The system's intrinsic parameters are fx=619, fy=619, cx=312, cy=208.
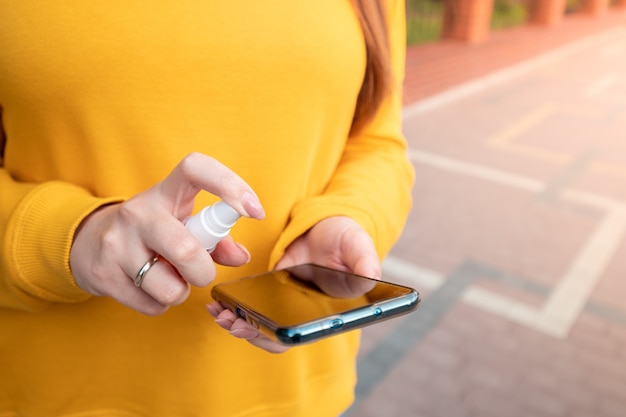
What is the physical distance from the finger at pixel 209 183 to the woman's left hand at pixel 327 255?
0.17m

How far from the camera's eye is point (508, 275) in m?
3.11

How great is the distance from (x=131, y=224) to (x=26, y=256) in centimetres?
17

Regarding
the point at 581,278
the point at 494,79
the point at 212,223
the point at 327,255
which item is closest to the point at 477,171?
the point at 581,278

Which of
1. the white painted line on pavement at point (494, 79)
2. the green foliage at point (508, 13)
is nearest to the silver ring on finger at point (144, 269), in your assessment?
the white painted line on pavement at point (494, 79)

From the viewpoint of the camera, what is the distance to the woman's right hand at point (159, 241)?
22.4 inches

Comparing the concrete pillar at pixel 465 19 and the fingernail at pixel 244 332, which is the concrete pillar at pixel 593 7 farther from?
the fingernail at pixel 244 332

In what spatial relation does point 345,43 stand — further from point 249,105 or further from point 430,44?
point 430,44

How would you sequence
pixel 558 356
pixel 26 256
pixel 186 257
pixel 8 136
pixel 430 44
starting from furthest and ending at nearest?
pixel 430 44, pixel 558 356, pixel 8 136, pixel 26 256, pixel 186 257

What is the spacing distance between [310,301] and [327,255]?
0.08m

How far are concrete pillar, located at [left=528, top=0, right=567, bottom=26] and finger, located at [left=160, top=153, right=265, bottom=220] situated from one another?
12.4 meters

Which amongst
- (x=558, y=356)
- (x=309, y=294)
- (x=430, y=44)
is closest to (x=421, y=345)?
(x=558, y=356)

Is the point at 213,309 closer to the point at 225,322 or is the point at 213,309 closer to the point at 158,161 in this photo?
the point at 225,322

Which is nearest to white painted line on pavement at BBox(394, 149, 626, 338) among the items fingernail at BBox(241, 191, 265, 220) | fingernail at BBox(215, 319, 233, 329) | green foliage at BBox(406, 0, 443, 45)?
fingernail at BBox(215, 319, 233, 329)

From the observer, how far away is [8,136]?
78cm
